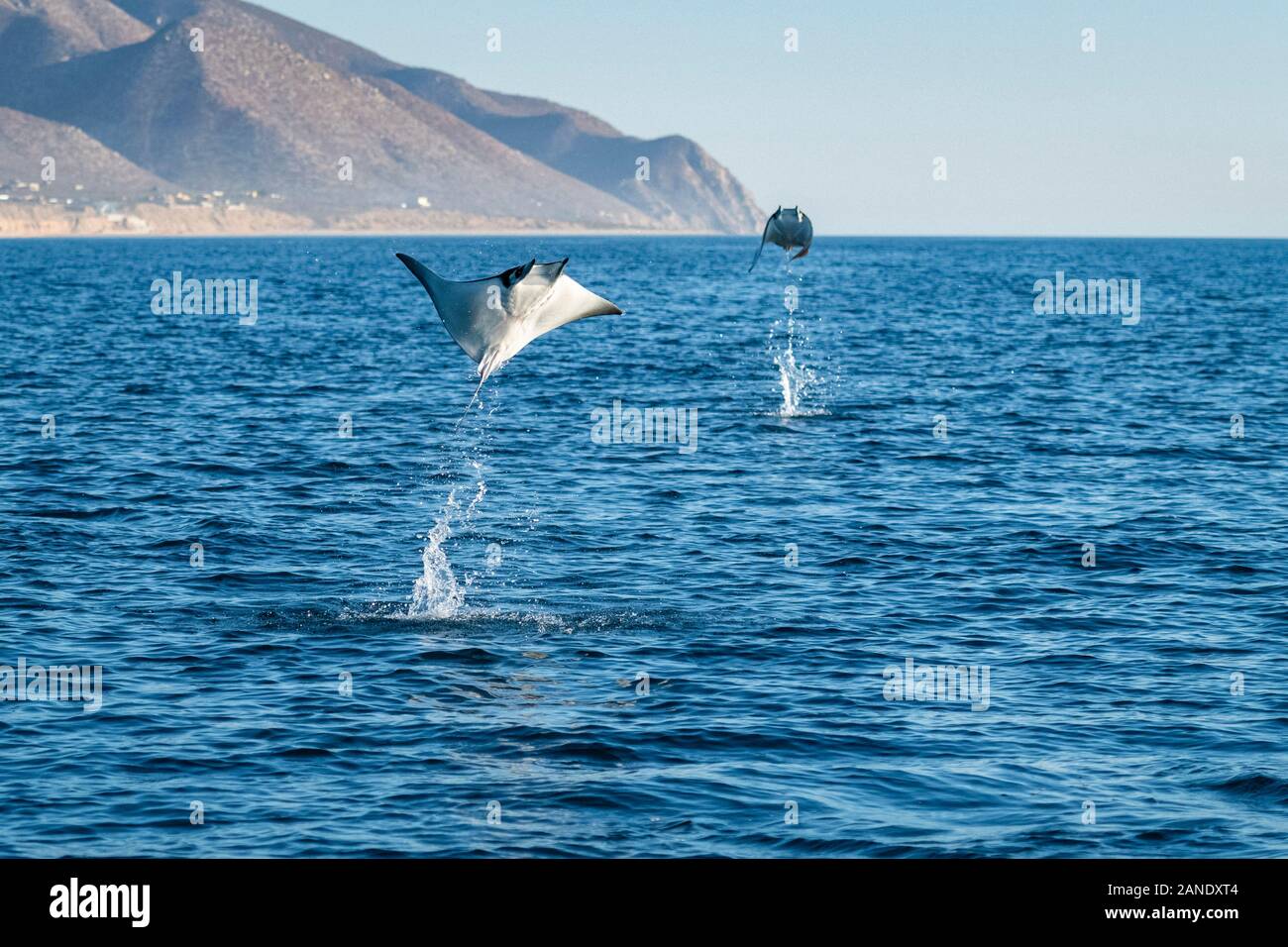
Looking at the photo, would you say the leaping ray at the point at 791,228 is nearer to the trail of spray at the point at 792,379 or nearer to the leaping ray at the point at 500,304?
the trail of spray at the point at 792,379

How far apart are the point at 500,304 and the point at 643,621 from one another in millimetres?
4513

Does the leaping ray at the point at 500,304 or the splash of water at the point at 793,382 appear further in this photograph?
the splash of water at the point at 793,382

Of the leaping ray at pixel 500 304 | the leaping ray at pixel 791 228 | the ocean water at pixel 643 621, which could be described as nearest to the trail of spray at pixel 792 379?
the ocean water at pixel 643 621

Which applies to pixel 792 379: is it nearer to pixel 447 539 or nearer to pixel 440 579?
pixel 447 539

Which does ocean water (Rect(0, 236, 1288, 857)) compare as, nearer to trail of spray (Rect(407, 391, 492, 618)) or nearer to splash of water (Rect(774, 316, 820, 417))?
trail of spray (Rect(407, 391, 492, 618))

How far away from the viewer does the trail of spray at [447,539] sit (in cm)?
2019

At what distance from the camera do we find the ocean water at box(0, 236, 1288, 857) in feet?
42.9

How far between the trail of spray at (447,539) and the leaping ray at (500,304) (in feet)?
11.2

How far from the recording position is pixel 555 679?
16844 mm

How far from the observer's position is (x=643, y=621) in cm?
1938
